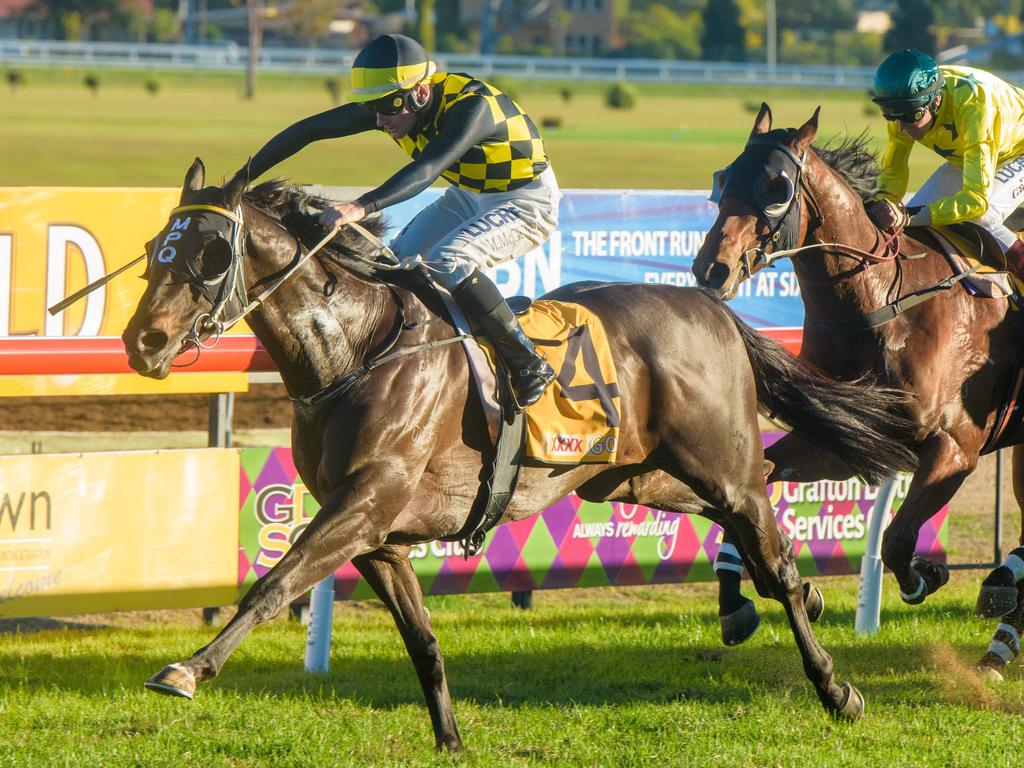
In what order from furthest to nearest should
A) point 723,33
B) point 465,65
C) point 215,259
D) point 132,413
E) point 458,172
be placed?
point 723,33, point 465,65, point 132,413, point 458,172, point 215,259

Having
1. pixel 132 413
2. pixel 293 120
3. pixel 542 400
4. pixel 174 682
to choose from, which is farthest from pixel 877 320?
pixel 293 120

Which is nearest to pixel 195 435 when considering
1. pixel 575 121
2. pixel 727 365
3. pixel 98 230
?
pixel 98 230

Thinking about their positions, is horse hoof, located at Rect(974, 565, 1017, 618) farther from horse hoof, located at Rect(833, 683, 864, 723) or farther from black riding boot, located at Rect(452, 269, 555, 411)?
black riding boot, located at Rect(452, 269, 555, 411)

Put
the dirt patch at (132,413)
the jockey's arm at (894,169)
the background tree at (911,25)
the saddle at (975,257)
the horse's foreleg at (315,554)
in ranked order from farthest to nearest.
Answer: the background tree at (911,25) → the dirt patch at (132,413) → the jockey's arm at (894,169) → the saddle at (975,257) → the horse's foreleg at (315,554)

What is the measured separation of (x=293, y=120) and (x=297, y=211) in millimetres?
37585

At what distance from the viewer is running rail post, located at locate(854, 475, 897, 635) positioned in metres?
6.43

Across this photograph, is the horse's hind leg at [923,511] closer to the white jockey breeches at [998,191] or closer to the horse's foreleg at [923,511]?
the horse's foreleg at [923,511]

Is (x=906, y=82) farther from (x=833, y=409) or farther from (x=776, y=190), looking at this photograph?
(x=833, y=409)

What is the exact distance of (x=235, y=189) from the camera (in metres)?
4.09

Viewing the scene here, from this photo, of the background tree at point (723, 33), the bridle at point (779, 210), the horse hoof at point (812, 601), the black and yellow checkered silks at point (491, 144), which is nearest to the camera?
the black and yellow checkered silks at point (491, 144)

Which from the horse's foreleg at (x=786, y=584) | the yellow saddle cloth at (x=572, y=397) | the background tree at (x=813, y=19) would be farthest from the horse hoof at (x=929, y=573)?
the background tree at (x=813, y=19)

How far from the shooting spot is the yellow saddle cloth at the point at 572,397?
4.73 metres

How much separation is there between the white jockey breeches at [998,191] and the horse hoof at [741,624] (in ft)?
6.07

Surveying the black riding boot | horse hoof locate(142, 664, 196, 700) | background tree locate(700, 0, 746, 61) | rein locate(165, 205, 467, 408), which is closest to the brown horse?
the black riding boot
